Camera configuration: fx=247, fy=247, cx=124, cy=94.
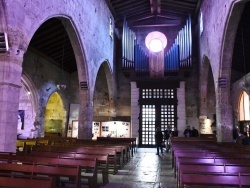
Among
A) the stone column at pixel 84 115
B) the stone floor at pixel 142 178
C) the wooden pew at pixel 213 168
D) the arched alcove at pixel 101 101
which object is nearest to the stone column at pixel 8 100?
the stone floor at pixel 142 178

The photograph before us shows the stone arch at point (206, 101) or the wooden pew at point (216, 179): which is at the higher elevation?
the stone arch at point (206, 101)

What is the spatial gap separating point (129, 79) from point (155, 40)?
3472 millimetres

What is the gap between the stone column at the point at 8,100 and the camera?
5.65 meters

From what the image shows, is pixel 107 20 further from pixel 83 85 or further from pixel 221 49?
pixel 221 49

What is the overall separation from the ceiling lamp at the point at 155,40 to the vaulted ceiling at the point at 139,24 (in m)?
0.76

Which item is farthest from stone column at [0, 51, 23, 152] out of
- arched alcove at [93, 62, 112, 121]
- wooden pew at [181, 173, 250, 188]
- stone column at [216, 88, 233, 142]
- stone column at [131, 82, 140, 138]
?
arched alcove at [93, 62, 112, 121]

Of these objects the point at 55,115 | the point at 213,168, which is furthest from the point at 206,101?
the point at 213,168

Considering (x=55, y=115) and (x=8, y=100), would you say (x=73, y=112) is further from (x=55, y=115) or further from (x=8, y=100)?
(x=8, y=100)

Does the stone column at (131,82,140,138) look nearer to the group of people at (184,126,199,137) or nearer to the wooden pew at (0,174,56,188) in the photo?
the group of people at (184,126,199,137)

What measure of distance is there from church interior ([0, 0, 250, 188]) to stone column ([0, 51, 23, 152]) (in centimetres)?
2

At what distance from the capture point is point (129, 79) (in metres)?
18.4

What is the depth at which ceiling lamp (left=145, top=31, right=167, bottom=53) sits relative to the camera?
18.1 metres

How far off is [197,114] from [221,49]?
26.7ft

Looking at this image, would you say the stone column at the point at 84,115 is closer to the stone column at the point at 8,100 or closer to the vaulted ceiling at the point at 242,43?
the stone column at the point at 8,100
